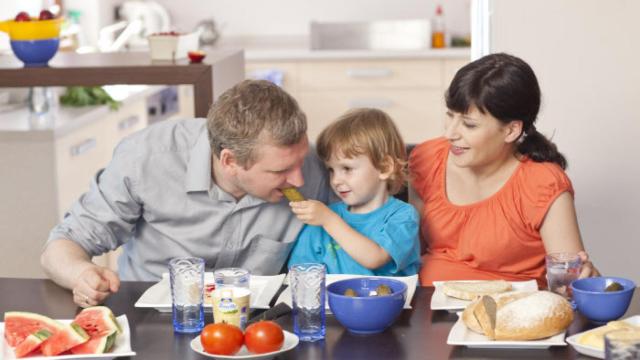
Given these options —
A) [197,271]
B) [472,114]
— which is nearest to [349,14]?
[472,114]

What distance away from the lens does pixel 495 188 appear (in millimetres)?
2518

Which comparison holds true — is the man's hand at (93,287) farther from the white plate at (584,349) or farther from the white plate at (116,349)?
the white plate at (584,349)

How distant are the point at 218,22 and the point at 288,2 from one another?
0.48 meters

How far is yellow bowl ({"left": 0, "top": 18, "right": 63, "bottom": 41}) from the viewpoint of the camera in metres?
3.35

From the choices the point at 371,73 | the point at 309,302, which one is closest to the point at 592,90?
the point at 309,302

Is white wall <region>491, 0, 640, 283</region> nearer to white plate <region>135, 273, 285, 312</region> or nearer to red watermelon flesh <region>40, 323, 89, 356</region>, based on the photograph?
white plate <region>135, 273, 285, 312</region>

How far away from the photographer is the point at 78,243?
2.39m

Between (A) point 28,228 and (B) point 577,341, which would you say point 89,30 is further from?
(B) point 577,341

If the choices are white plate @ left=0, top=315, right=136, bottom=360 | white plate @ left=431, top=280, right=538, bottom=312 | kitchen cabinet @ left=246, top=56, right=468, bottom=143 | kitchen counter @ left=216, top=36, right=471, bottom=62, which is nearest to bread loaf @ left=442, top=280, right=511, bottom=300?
white plate @ left=431, top=280, right=538, bottom=312

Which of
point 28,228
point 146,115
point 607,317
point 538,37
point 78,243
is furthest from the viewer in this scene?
point 146,115

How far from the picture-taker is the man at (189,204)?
2330 millimetres

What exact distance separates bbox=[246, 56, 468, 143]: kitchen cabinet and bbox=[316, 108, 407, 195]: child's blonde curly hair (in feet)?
11.4

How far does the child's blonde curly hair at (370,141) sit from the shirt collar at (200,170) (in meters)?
0.28

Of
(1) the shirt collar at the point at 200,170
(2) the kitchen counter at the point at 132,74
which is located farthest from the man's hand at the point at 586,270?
(2) the kitchen counter at the point at 132,74
